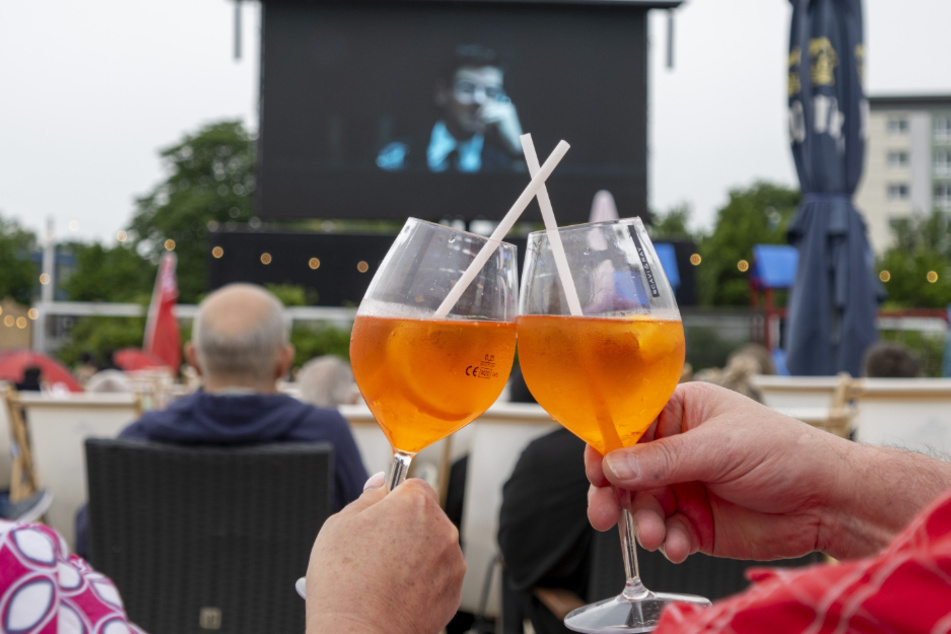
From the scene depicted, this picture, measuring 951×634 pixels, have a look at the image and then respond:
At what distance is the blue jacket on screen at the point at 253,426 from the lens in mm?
2125

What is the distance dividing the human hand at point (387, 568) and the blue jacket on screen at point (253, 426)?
1.47 m

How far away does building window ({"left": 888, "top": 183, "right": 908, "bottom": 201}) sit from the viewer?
193 feet

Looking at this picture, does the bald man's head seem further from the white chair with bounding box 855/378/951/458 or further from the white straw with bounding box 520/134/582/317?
the white chair with bounding box 855/378/951/458

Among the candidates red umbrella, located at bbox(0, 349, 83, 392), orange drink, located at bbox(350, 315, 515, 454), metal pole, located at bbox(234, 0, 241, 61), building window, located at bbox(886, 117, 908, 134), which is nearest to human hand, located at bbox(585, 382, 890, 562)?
orange drink, located at bbox(350, 315, 515, 454)

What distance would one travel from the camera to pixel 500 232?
0.86 metres

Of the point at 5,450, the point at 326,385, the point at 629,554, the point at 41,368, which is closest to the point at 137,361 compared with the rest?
the point at 41,368

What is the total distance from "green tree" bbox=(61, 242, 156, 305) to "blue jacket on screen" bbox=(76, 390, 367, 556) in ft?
96.1

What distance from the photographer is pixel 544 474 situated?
2.13 m

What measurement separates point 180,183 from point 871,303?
3213 centimetres

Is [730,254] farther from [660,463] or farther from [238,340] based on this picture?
[660,463]

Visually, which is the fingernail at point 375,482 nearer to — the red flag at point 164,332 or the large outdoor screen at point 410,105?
the red flag at point 164,332

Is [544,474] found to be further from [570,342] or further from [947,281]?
[947,281]

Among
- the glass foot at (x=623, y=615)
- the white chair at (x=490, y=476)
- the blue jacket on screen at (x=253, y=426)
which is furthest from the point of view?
the white chair at (x=490, y=476)

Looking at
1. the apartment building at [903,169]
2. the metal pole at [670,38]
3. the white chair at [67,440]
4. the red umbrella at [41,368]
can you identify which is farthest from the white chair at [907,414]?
the apartment building at [903,169]
